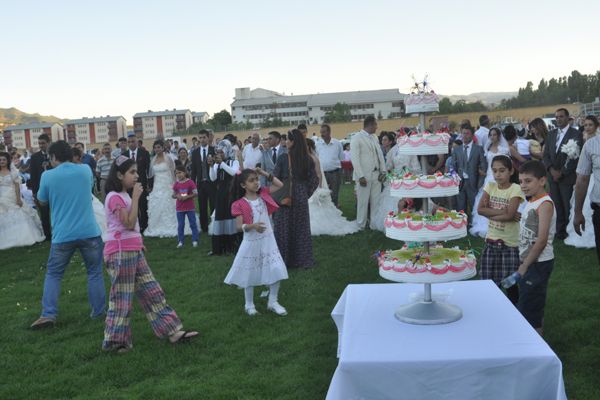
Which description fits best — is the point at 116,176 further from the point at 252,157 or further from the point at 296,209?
the point at 252,157

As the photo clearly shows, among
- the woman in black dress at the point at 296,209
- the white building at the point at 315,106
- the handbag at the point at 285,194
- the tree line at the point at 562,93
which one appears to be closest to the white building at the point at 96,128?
the white building at the point at 315,106

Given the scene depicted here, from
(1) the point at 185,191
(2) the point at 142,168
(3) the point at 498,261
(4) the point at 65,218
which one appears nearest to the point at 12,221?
(2) the point at 142,168

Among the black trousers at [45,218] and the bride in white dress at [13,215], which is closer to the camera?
the bride in white dress at [13,215]

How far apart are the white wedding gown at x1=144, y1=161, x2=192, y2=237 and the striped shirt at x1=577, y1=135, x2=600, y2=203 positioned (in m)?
8.91

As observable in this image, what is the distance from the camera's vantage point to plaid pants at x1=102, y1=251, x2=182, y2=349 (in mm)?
5844

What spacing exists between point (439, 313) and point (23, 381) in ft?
12.7

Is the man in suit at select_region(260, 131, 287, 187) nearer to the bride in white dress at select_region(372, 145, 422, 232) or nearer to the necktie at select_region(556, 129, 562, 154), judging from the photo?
the bride in white dress at select_region(372, 145, 422, 232)

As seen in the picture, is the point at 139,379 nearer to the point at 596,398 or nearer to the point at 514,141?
the point at 596,398

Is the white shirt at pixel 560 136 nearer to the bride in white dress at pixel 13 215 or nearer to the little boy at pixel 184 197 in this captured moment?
the little boy at pixel 184 197

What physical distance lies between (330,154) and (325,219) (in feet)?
7.33

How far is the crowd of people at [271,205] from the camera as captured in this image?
18.0 ft

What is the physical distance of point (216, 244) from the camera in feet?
34.9

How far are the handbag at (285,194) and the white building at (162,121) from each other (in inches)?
5945

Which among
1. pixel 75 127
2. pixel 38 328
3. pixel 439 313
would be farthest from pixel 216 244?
pixel 75 127
